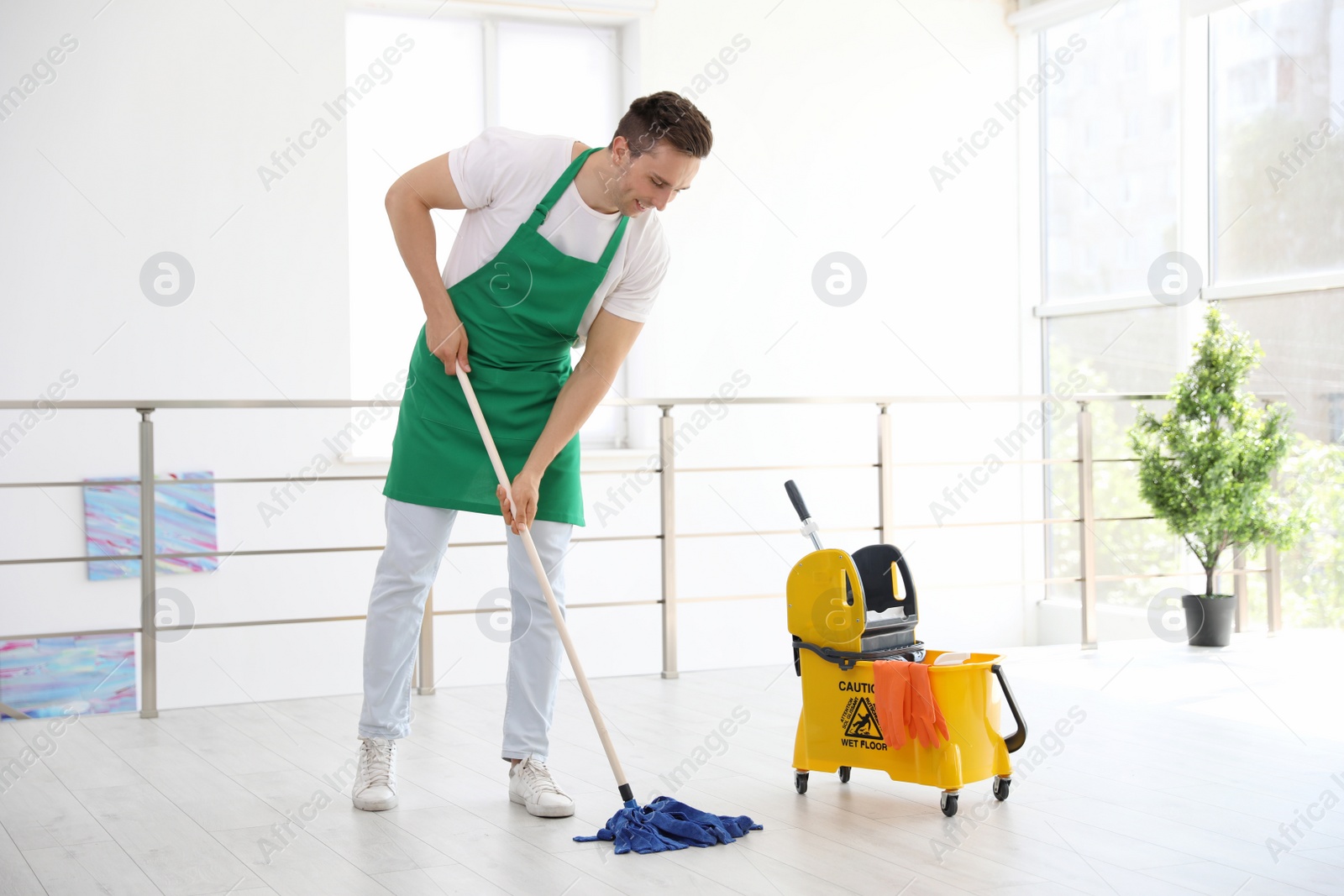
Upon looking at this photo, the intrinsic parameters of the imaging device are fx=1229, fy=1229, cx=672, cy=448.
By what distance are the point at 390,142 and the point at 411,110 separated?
0.15 meters

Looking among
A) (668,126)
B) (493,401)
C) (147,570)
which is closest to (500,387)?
(493,401)

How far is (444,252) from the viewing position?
15.5 feet

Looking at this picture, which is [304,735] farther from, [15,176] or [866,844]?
[15,176]

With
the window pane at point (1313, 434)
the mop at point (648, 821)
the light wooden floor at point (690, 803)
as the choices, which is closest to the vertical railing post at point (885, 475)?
the light wooden floor at point (690, 803)

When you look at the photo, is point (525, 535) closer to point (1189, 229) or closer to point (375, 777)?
point (375, 777)

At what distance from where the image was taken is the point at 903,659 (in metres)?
2.10

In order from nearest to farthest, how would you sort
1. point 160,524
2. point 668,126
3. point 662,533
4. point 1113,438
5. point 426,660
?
point 668,126, point 426,660, point 662,533, point 160,524, point 1113,438

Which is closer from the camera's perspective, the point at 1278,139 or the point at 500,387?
the point at 500,387

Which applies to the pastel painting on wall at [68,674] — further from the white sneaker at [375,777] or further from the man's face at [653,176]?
the man's face at [653,176]

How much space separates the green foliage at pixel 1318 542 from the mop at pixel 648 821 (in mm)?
3049

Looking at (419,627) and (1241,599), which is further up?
(419,627)

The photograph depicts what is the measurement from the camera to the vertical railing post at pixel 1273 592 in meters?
4.02

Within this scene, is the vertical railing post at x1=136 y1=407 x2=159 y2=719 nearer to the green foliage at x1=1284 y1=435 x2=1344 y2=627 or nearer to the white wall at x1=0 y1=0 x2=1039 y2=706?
the white wall at x1=0 y1=0 x2=1039 y2=706

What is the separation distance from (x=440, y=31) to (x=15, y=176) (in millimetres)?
1625
